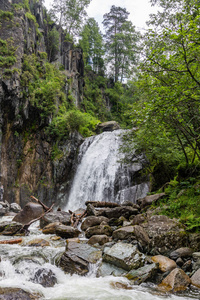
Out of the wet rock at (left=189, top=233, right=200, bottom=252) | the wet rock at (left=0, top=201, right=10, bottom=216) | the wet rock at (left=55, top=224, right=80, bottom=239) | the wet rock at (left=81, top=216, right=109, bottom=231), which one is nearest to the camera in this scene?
the wet rock at (left=189, top=233, right=200, bottom=252)

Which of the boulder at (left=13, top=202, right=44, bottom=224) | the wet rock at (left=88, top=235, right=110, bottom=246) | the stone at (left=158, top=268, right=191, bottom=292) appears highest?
the stone at (left=158, top=268, right=191, bottom=292)

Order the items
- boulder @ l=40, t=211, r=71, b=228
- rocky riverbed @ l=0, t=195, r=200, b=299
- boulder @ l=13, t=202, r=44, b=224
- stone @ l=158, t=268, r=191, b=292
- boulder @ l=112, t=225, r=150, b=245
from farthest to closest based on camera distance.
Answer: boulder @ l=13, t=202, r=44, b=224
boulder @ l=40, t=211, r=71, b=228
boulder @ l=112, t=225, r=150, b=245
rocky riverbed @ l=0, t=195, r=200, b=299
stone @ l=158, t=268, r=191, b=292

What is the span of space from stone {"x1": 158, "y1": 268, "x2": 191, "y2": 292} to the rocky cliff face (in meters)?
15.0

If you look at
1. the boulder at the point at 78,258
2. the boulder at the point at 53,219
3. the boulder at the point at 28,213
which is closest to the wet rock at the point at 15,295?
the boulder at the point at 78,258

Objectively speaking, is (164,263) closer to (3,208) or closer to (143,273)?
(143,273)

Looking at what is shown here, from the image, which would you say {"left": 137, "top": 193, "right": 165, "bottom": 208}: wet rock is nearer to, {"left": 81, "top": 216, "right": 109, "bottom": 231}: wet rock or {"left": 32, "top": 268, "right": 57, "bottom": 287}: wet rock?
{"left": 81, "top": 216, "right": 109, "bottom": 231}: wet rock

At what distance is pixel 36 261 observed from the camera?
5062 mm

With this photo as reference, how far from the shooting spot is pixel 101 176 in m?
16.8

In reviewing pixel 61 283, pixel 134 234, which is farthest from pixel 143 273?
pixel 134 234

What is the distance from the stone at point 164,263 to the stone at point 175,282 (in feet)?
0.82

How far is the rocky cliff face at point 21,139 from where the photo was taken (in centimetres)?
1692

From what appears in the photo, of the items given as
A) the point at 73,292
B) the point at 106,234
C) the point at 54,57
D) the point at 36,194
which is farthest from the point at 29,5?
the point at 73,292

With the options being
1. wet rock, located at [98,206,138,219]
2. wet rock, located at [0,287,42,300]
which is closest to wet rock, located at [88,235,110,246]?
wet rock, located at [98,206,138,219]

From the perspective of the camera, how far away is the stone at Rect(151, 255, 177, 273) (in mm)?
4578
